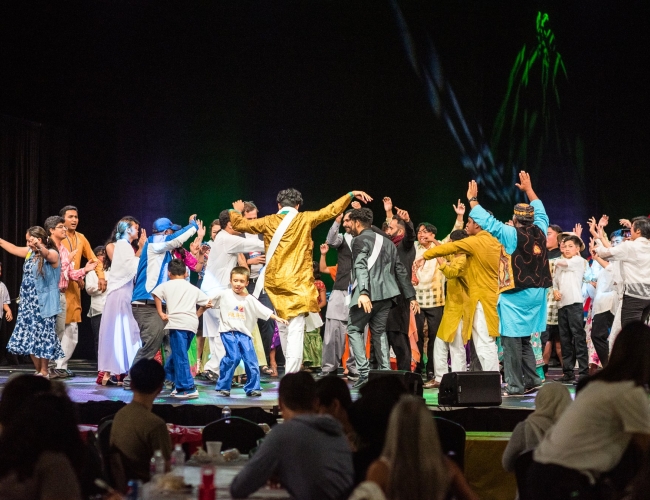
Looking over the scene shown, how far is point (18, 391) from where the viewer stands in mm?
3496

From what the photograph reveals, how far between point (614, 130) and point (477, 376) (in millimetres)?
6238

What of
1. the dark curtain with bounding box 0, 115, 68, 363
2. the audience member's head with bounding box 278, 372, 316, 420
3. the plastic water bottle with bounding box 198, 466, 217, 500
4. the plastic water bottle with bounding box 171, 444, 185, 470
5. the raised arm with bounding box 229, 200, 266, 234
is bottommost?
the plastic water bottle with bounding box 198, 466, 217, 500

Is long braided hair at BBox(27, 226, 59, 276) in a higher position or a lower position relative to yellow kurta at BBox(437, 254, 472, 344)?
higher

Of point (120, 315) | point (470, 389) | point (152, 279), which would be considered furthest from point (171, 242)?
point (470, 389)

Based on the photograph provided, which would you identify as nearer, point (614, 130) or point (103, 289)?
point (103, 289)

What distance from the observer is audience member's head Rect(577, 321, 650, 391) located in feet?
10.7

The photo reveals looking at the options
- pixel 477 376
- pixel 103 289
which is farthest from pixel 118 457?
pixel 103 289

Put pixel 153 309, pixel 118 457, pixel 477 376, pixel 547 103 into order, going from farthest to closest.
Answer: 1. pixel 547 103
2. pixel 153 309
3. pixel 477 376
4. pixel 118 457

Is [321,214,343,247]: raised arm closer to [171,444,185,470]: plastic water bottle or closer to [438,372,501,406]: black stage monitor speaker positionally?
[438,372,501,406]: black stage monitor speaker

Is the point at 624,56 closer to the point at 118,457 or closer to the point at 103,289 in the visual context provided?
the point at 103,289

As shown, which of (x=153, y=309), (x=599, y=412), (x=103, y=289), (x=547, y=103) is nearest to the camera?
(x=599, y=412)

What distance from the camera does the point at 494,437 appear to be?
5.53 meters

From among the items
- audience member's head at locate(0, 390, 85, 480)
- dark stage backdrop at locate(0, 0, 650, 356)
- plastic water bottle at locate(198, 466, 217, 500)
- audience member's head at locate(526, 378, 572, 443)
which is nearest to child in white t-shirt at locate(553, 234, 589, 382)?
dark stage backdrop at locate(0, 0, 650, 356)

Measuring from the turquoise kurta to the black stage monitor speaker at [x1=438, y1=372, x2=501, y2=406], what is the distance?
2.93 ft
